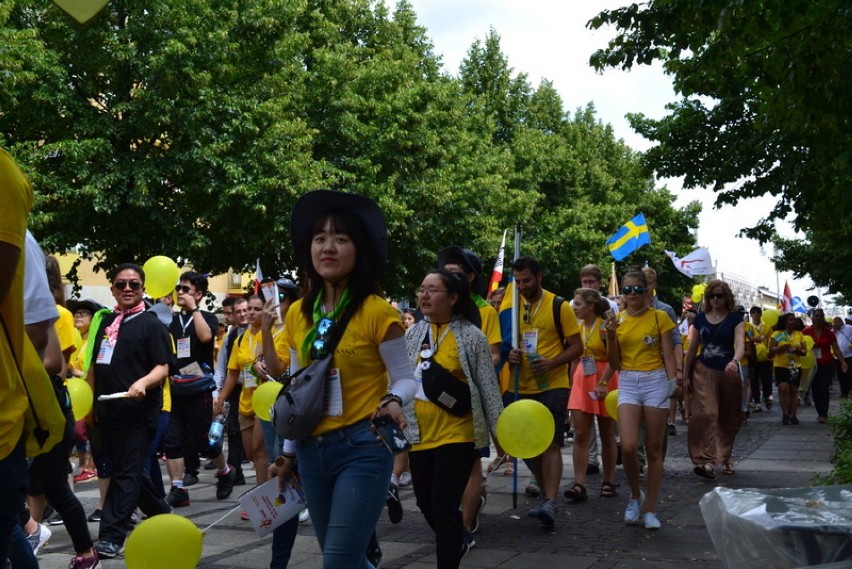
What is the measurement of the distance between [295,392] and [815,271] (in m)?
41.8

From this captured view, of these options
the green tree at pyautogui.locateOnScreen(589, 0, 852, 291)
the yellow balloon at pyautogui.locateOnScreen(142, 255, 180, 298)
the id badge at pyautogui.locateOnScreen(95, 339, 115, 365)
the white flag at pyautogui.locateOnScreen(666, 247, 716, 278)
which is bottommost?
the id badge at pyautogui.locateOnScreen(95, 339, 115, 365)

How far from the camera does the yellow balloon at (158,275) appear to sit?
923cm

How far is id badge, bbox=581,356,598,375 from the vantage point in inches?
397

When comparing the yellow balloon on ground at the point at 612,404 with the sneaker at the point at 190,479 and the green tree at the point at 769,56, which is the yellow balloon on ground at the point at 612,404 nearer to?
the green tree at the point at 769,56

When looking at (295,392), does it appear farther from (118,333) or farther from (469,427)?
(118,333)

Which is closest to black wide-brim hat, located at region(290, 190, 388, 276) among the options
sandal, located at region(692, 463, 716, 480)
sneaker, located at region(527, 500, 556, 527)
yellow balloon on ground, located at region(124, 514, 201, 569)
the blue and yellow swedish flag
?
yellow balloon on ground, located at region(124, 514, 201, 569)

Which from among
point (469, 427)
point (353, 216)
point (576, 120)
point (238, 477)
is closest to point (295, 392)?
point (353, 216)

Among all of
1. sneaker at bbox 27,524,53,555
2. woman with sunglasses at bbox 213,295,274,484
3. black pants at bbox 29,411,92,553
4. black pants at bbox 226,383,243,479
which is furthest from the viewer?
A: black pants at bbox 226,383,243,479

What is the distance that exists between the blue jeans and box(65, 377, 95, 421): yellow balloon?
3.54m

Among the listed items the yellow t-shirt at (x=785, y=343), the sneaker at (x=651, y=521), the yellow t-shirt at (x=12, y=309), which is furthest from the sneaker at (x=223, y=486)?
the yellow t-shirt at (x=785, y=343)

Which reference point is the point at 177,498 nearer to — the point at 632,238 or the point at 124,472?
the point at 124,472

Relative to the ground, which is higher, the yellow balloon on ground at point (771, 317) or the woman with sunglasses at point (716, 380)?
the yellow balloon on ground at point (771, 317)

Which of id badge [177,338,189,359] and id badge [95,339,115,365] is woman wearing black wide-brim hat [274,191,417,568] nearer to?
Result: id badge [95,339,115,365]

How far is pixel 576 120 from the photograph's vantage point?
56.4m
